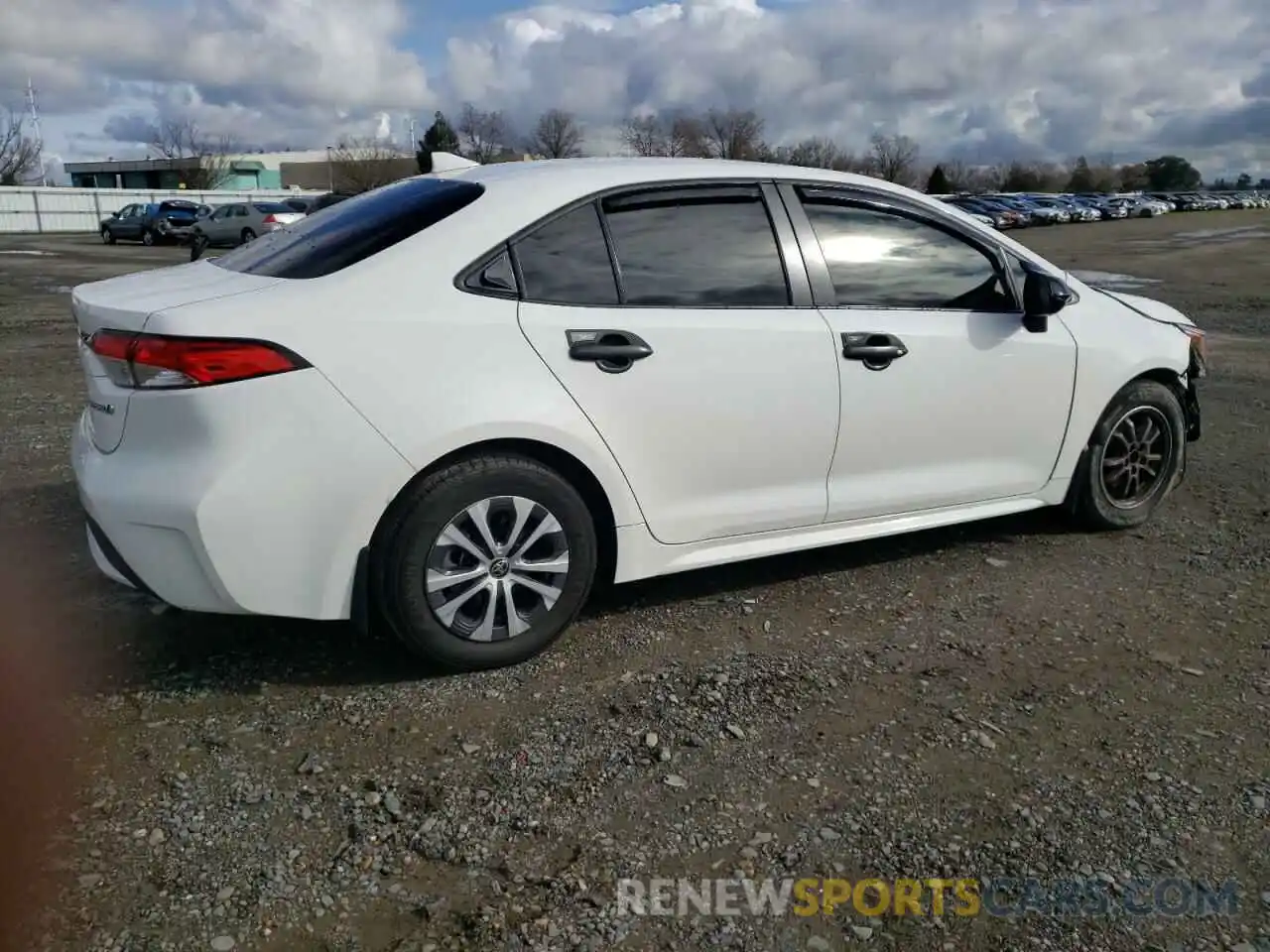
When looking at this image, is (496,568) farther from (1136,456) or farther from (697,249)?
(1136,456)

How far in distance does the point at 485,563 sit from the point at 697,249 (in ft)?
4.43

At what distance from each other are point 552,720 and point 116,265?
80.1 feet

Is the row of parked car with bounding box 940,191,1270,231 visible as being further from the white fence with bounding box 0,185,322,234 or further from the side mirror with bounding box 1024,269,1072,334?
the side mirror with bounding box 1024,269,1072,334

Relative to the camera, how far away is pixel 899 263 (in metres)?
4.13

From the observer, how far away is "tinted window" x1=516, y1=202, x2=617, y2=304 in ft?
11.5

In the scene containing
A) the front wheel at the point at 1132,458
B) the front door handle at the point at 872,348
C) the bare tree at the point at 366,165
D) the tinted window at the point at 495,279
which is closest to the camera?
the tinted window at the point at 495,279

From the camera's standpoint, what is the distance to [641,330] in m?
3.55

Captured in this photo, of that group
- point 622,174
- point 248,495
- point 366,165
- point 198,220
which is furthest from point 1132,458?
point 366,165

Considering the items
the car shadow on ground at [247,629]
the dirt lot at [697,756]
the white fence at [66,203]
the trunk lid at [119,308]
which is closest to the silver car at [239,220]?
the white fence at [66,203]

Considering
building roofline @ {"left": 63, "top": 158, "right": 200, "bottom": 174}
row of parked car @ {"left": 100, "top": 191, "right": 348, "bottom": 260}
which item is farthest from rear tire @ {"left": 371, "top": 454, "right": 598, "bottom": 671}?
building roofline @ {"left": 63, "top": 158, "right": 200, "bottom": 174}

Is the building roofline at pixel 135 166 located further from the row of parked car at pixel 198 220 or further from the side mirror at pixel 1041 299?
the side mirror at pixel 1041 299

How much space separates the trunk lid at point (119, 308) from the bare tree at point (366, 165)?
213 ft

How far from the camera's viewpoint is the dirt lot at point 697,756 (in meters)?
2.40

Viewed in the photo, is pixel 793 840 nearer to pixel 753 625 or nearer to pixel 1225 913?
pixel 1225 913
